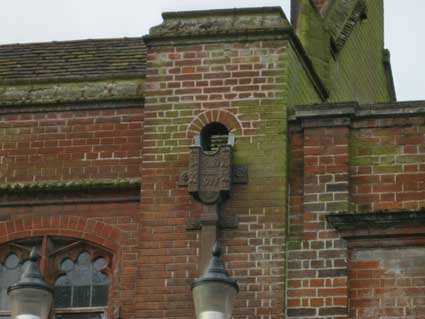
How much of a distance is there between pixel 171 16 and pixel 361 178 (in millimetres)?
2898

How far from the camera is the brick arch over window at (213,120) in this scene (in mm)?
16922

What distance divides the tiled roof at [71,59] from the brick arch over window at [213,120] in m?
1.59

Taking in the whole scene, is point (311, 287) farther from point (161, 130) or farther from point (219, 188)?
point (161, 130)

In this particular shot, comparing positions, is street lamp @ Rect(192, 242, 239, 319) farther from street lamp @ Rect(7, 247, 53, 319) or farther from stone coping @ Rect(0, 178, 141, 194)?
stone coping @ Rect(0, 178, 141, 194)

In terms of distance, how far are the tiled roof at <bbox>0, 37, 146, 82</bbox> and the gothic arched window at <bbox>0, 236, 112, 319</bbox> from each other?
2.18 metres

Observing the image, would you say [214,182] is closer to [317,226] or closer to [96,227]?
[317,226]

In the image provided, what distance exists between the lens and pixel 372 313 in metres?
15.7

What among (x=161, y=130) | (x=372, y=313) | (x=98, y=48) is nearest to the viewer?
(x=372, y=313)

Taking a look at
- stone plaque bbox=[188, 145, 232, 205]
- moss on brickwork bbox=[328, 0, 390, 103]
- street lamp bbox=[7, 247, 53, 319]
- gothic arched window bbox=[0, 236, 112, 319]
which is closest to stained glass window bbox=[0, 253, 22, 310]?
gothic arched window bbox=[0, 236, 112, 319]

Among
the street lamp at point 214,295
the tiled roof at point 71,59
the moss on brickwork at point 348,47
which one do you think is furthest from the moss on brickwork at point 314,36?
the street lamp at point 214,295

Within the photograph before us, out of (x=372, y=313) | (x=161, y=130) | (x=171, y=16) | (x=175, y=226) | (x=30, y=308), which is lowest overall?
(x=30, y=308)

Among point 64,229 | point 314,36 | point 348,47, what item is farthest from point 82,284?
point 348,47

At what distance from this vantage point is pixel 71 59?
19922 millimetres

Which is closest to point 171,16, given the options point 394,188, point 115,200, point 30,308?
point 115,200
